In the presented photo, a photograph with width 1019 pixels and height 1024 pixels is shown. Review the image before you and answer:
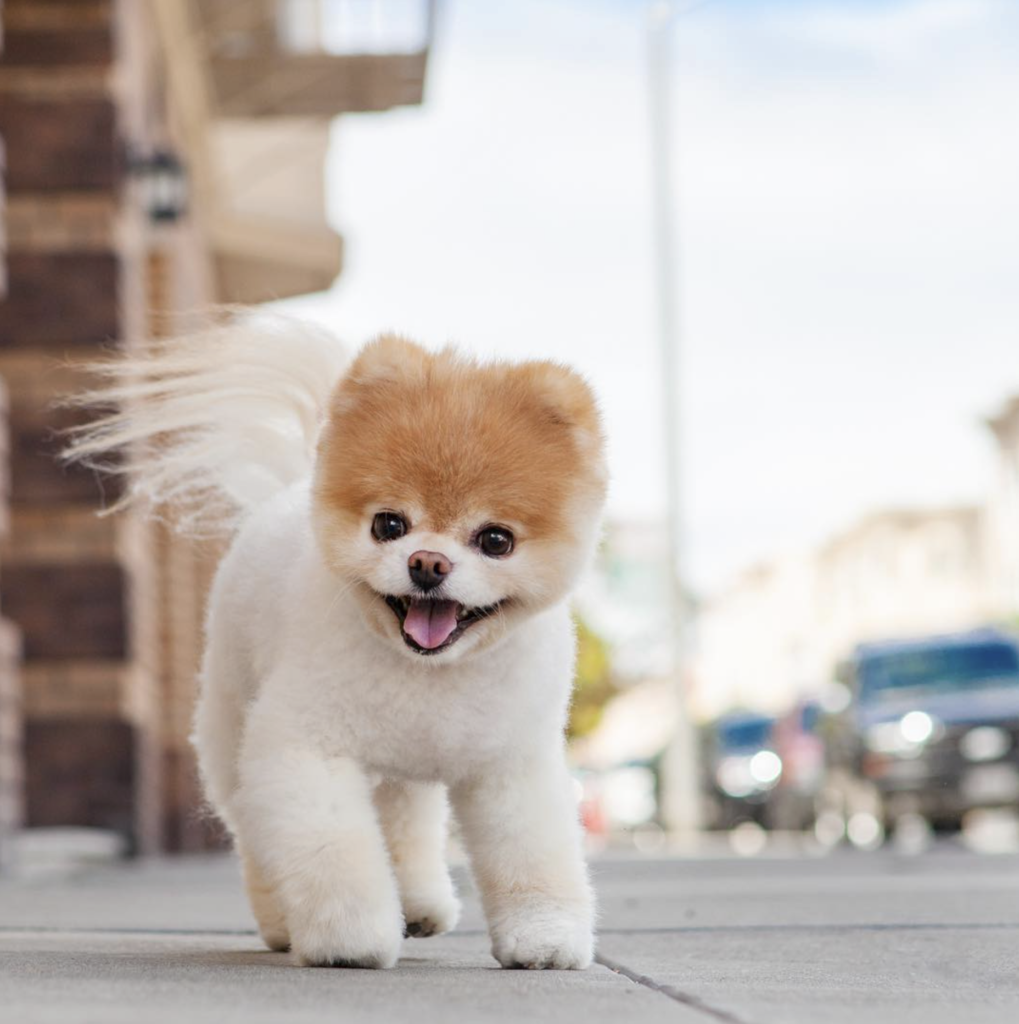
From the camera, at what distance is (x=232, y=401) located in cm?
498

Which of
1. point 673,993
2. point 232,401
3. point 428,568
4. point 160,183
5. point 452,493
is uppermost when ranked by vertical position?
point 160,183

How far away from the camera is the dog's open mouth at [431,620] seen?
3.87m

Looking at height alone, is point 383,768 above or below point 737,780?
above

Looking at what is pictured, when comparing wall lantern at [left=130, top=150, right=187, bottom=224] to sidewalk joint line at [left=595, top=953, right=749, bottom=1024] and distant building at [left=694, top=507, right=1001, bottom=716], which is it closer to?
sidewalk joint line at [left=595, top=953, right=749, bottom=1024]

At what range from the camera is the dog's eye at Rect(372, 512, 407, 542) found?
383cm

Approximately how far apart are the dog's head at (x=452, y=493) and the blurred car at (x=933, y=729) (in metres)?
13.6

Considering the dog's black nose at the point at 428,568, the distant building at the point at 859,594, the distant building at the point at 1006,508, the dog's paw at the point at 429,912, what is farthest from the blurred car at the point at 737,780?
the distant building at the point at 859,594

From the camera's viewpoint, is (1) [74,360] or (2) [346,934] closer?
(2) [346,934]

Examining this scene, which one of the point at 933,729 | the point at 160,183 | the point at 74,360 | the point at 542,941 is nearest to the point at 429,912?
the point at 542,941

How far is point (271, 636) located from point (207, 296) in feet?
49.9

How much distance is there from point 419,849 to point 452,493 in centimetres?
142

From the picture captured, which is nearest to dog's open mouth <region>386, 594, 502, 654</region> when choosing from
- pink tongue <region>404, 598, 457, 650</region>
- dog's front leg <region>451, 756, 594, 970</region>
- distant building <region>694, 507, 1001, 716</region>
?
A: pink tongue <region>404, 598, 457, 650</region>

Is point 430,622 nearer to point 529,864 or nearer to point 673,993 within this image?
point 529,864

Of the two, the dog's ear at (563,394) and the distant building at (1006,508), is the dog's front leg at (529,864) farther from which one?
the distant building at (1006,508)
